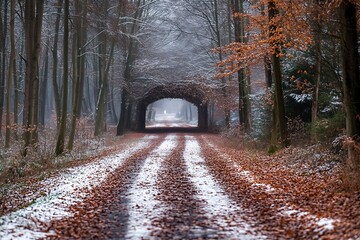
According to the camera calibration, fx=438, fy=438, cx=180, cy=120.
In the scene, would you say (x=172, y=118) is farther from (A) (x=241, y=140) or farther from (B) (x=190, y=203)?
(B) (x=190, y=203)

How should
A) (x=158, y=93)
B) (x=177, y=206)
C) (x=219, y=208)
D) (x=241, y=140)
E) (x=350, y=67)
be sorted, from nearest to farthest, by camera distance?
(x=219, y=208), (x=177, y=206), (x=350, y=67), (x=241, y=140), (x=158, y=93)

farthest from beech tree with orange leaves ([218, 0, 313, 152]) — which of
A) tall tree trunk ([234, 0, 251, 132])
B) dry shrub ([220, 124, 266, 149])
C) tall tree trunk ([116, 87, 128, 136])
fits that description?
tall tree trunk ([116, 87, 128, 136])

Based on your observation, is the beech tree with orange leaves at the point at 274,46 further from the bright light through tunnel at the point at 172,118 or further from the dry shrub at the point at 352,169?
the bright light through tunnel at the point at 172,118

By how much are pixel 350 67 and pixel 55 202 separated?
284 inches

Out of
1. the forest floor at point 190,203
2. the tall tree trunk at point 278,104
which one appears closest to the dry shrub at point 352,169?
the forest floor at point 190,203

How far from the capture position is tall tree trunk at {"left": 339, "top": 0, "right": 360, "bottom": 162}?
10000mm

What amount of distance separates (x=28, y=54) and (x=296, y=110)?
11.8 metres

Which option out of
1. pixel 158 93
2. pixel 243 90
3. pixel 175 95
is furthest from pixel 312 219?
pixel 175 95

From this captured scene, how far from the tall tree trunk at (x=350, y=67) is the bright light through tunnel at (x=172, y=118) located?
4316 cm

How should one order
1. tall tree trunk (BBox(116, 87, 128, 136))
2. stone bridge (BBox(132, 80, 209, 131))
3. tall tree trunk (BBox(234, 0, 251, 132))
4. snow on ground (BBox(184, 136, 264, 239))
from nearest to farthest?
snow on ground (BBox(184, 136, 264, 239)) → tall tree trunk (BBox(234, 0, 251, 132)) → tall tree trunk (BBox(116, 87, 128, 136)) → stone bridge (BBox(132, 80, 209, 131))

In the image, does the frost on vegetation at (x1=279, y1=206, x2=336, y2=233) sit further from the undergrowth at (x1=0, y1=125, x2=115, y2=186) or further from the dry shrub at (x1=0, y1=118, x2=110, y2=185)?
the dry shrub at (x1=0, y1=118, x2=110, y2=185)

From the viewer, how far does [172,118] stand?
11050cm

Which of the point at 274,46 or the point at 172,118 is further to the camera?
the point at 172,118

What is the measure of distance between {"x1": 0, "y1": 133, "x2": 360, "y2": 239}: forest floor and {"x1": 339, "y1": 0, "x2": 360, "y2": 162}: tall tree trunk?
4.57 ft
